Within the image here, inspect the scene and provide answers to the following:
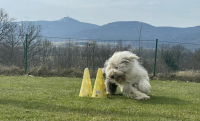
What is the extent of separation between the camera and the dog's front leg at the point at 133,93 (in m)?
6.46

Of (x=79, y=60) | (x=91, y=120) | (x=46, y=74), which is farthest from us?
(x=79, y=60)

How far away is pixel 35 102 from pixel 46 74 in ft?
27.0

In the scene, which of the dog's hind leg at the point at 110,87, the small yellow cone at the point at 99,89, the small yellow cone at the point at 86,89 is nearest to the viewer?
the small yellow cone at the point at 99,89

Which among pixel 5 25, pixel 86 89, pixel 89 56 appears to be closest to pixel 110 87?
pixel 86 89

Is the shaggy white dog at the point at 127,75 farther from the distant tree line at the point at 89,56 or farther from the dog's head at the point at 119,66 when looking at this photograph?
the distant tree line at the point at 89,56

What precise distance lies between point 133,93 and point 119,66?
0.93 metres

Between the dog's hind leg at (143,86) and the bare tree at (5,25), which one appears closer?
the dog's hind leg at (143,86)

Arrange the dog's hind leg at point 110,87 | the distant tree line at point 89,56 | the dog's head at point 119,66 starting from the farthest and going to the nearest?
1. the distant tree line at point 89,56
2. the dog's hind leg at point 110,87
3. the dog's head at point 119,66

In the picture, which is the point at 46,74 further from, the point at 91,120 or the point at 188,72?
the point at 91,120

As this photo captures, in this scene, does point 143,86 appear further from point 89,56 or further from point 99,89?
point 89,56

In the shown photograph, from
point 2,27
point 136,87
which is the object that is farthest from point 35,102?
point 2,27

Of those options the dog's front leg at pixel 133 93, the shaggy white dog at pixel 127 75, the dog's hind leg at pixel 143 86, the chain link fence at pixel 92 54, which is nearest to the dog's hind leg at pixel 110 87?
the shaggy white dog at pixel 127 75

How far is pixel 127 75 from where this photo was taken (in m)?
6.62

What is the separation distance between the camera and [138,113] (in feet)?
15.7
